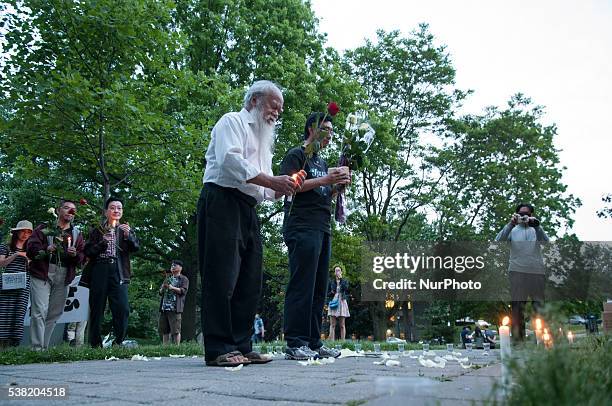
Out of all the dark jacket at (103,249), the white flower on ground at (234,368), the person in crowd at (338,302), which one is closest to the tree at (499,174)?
the person in crowd at (338,302)

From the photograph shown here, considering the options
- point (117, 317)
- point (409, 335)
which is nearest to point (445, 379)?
point (117, 317)

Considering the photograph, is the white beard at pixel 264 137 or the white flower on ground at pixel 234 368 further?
the white beard at pixel 264 137

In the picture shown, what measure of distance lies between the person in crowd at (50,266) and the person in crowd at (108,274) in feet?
0.85

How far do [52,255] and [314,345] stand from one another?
3788 mm

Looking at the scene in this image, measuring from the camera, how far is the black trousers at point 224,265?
13.2 ft

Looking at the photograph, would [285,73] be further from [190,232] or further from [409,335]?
[409,335]

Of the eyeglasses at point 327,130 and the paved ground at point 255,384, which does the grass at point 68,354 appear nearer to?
the paved ground at point 255,384

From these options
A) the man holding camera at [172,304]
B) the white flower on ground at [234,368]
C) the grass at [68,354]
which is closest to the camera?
the white flower on ground at [234,368]

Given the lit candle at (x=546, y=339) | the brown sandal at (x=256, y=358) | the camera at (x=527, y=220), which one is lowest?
the brown sandal at (x=256, y=358)

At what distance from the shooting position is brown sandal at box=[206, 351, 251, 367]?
3957 millimetres

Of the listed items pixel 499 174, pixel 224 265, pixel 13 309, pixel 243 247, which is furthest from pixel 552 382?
pixel 499 174

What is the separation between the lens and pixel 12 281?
21.8 ft

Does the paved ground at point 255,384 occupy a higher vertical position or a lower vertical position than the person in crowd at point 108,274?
lower

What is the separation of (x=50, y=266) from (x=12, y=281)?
477 millimetres
